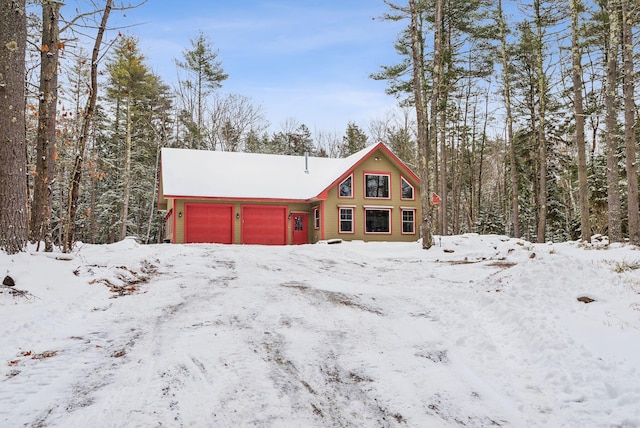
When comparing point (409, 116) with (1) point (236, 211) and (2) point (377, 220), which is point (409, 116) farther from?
(1) point (236, 211)

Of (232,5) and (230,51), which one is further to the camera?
(230,51)

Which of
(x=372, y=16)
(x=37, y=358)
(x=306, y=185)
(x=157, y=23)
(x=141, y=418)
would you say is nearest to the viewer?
(x=141, y=418)

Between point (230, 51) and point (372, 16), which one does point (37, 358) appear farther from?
point (230, 51)

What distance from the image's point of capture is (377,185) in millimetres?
20359

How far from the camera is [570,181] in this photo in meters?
23.5

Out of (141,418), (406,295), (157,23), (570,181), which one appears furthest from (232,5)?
(570,181)

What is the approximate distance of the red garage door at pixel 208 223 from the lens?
61.3ft

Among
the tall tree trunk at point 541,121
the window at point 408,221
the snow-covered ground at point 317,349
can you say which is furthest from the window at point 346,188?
the snow-covered ground at point 317,349

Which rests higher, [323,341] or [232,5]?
[232,5]

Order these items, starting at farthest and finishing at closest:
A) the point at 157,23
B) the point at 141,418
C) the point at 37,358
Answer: the point at 157,23, the point at 37,358, the point at 141,418

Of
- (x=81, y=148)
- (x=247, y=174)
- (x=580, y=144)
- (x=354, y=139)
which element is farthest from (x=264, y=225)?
(x=354, y=139)

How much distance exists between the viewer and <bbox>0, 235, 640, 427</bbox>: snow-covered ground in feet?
8.79

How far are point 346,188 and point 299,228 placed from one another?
3.38 meters

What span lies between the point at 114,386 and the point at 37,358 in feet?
3.24
